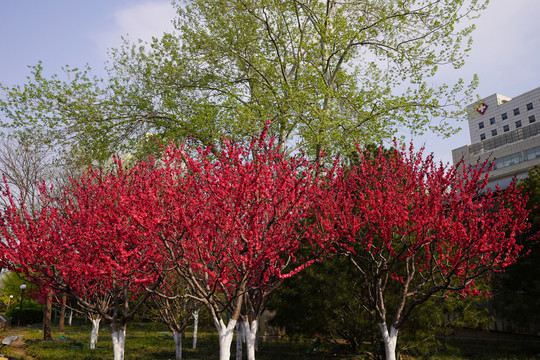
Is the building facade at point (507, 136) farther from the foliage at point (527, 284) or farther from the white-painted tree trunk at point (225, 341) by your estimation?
the white-painted tree trunk at point (225, 341)

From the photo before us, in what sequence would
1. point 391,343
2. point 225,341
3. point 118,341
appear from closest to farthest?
1. point 225,341
2. point 391,343
3. point 118,341

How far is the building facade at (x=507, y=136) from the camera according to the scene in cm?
4581

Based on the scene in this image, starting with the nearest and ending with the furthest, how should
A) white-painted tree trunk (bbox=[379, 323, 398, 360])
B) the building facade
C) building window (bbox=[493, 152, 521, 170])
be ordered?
white-painted tree trunk (bbox=[379, 323, 398, 360]), the building facade, building window (bbox=[493, 152, 521, 170])

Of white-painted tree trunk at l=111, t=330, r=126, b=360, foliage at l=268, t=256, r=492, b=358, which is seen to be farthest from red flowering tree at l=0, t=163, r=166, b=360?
foliage at l=268, t=256, r=492, b=358

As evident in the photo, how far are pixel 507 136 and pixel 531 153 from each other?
17.9ft

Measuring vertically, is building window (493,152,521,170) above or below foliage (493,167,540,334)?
above

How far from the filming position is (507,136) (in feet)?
168

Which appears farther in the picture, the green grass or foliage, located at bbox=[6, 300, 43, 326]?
foliage, located at bbox=[6, 300, 43, 326]

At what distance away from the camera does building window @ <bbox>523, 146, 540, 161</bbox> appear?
149 feet

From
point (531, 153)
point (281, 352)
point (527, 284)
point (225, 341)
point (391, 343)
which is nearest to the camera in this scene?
A: point (225, 341)

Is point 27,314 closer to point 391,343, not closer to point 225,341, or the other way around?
point 225,341

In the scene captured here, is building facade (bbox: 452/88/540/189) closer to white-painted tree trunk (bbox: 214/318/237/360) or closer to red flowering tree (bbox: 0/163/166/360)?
white-painted tree trunk (bbox: 214/318/237/360)

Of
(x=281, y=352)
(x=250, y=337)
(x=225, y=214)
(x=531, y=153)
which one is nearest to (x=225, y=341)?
(x=250, y=337)

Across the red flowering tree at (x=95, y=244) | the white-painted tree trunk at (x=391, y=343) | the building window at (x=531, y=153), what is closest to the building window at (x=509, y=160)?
the building window at (x=531, y=153)
